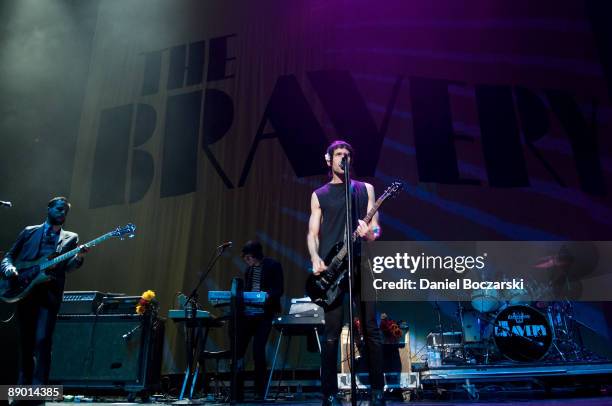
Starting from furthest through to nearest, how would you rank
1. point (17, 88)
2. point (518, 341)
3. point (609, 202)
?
point (17, 88) → point (609, 202) → point (518, 341)

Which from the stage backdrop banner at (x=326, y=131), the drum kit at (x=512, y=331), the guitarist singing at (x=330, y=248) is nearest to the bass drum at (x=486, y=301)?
the drum kit at (x=512, y=331)

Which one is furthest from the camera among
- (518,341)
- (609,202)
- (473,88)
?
(473,88)

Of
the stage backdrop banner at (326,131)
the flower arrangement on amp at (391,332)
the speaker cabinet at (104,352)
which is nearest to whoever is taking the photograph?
the flower arrangement on amp at (391,332)

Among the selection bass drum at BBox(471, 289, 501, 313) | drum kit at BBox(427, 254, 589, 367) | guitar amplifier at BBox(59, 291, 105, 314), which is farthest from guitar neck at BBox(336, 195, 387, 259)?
guitar amplifier at BBox(59, 291, 105, 314)

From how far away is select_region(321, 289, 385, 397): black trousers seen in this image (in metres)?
3.48

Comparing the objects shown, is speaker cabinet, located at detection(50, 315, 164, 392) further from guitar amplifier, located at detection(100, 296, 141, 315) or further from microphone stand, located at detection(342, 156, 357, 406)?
microphone stand, located at detection(342, 156, 357, 406)

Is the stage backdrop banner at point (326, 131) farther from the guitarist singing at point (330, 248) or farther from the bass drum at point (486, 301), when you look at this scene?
the guitarist singing at point (330, 248)

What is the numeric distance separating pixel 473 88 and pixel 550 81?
44.2 inches

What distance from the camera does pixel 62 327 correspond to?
645cm

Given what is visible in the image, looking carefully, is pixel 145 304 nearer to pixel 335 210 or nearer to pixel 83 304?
pixel 83 304

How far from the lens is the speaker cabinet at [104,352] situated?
20.0ft

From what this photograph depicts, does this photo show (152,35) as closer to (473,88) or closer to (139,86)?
(139,86)

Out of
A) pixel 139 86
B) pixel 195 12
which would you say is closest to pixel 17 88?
pixel 139 86

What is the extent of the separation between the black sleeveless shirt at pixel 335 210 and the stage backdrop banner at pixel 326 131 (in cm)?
394
